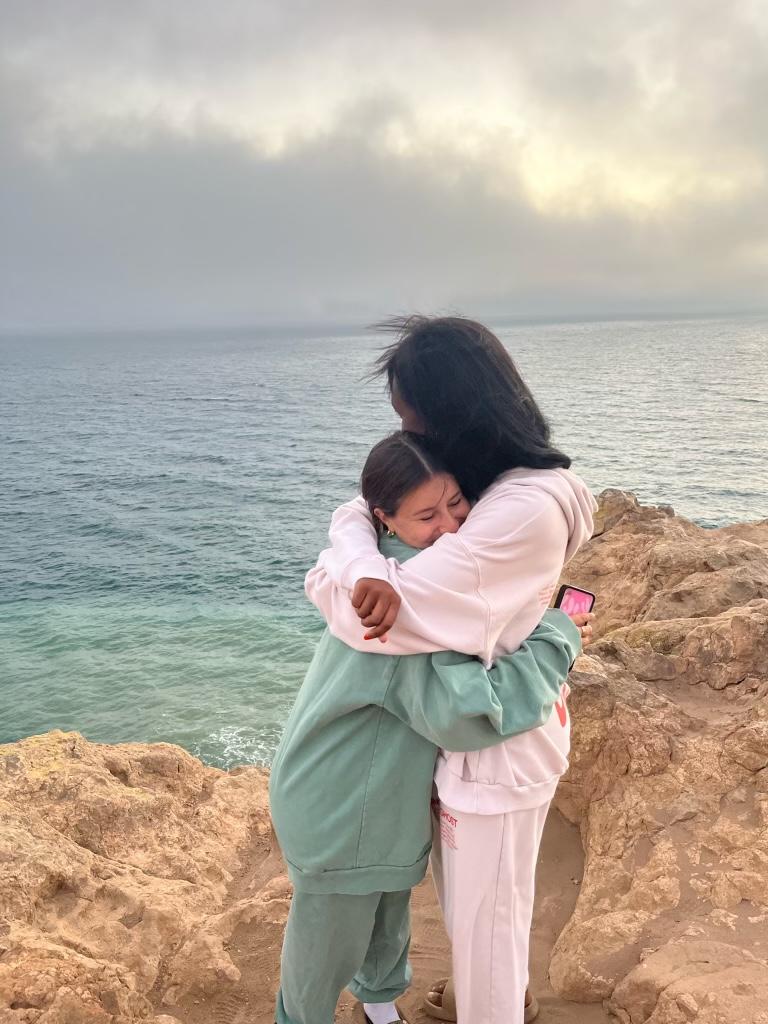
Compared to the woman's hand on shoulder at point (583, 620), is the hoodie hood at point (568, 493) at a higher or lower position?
higher

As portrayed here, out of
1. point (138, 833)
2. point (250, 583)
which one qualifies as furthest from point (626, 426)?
point (138, 833)

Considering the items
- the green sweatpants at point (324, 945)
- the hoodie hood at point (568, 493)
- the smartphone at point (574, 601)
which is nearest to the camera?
the hoodie hood at point (568, 493)

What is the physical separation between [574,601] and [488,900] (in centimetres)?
112

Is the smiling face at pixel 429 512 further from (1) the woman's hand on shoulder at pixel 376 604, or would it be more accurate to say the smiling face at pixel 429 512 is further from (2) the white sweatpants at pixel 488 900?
(2) the white sweatpants at pixel 488 900

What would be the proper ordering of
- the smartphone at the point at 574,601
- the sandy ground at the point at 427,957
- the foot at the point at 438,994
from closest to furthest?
the smartphone at the point at 574,601 → the foot at the point at 438,994 → the sandy ground at the point at 427,957

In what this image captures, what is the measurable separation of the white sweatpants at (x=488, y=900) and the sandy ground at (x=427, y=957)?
30.4 inches

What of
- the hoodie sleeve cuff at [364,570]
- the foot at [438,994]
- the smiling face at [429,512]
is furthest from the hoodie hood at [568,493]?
the foot at [438,994]

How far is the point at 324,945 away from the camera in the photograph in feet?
8.97

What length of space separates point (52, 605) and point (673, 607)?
15285mm

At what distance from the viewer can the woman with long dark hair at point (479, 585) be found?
223cm

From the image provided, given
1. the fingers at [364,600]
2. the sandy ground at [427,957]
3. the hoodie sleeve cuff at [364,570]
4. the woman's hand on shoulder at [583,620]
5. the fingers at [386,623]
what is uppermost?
the hoodie sleeve cuff at [364,570]

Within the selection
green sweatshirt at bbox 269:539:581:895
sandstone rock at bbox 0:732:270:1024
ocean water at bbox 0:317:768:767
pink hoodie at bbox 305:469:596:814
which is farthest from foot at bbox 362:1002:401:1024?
ocean water at bbox 0:317:768:767

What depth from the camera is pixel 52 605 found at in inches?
712

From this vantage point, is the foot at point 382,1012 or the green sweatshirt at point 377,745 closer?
the green sweatshirt at point 377,745
